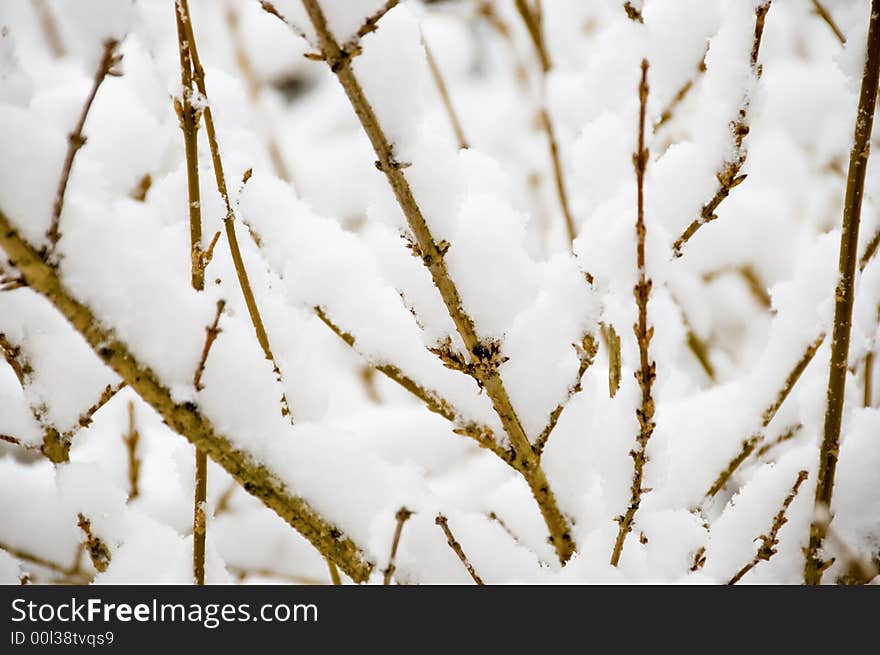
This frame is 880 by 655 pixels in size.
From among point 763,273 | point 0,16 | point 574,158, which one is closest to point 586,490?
point 574,158

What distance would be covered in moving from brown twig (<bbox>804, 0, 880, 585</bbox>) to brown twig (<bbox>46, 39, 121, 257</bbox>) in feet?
2.54

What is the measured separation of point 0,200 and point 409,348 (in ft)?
1.69

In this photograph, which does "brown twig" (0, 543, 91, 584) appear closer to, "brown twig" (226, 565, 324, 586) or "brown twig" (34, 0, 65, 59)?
"brown twig" (226, 565, 324, 586)

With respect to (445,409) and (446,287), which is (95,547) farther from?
(446,287)

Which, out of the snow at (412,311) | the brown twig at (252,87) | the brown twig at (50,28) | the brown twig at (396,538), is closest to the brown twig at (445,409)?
the snow at (412,311)

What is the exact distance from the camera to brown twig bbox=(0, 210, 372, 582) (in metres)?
0.58

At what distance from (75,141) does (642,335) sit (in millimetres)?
591

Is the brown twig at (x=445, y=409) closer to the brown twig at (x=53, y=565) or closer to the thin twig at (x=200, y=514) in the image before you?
the thin twig at (x=200, y=514)

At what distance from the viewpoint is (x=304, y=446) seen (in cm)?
76

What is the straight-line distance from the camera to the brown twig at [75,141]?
1.73 feet


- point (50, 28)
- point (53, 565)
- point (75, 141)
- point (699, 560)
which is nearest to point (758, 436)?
point (699, 560)

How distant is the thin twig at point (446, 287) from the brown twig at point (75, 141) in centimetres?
19

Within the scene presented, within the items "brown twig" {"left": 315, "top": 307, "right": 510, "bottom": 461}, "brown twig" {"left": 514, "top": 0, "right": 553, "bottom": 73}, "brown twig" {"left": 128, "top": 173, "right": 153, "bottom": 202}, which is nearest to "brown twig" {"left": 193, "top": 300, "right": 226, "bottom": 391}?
"brown twig" {"left": 315, "top": 307, "right": 510, "bottom": 461}

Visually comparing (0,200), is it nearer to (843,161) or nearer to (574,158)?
(574,158)
